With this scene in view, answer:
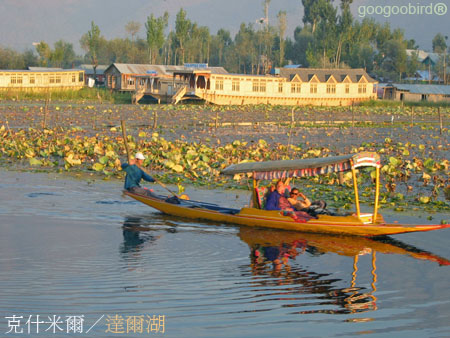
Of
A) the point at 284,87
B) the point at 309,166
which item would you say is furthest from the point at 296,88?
the point at 309,166

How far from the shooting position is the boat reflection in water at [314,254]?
10773mm

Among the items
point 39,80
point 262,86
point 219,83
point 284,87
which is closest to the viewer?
point 219,83

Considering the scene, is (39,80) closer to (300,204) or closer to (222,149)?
(222,149)

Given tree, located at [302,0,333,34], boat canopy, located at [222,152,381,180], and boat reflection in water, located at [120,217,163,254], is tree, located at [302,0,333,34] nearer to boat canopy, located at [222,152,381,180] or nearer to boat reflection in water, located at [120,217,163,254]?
boat canopy, located at [222,152,381,180]

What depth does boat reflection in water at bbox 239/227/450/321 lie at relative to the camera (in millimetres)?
10773

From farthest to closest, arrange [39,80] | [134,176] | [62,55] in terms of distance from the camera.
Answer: [62,55] → [39,80] → [134,176]

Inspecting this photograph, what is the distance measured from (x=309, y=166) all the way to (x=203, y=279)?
15.6 ft

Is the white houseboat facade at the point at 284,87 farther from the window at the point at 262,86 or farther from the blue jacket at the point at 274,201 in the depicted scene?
the blue jacket at the point at 274,201

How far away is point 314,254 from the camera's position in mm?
13969

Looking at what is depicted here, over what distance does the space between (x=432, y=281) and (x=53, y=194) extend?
11.9m

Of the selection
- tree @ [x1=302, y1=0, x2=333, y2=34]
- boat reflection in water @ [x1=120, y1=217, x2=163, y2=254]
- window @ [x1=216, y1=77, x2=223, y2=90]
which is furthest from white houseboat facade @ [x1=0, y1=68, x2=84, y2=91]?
boat reflection in water @ [x1=120, y1=217, x2=163, y2=254]

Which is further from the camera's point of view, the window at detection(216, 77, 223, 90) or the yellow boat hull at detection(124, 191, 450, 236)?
the window at detection(216, 77, 223, 90)

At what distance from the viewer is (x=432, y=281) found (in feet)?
39.2

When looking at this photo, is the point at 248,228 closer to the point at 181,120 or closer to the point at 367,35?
the point at 181,120
